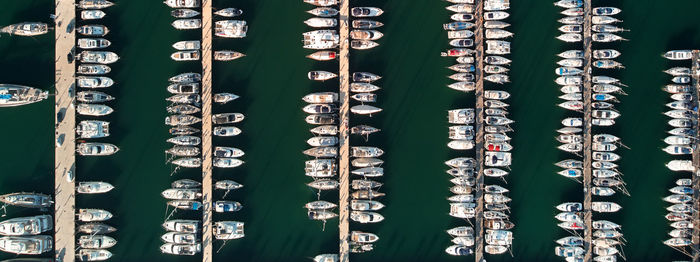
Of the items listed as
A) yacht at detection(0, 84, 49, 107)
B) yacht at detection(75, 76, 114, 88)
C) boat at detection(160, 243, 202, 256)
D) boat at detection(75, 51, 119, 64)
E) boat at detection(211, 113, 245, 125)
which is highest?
boat at detection(75, 51, 119, 64)

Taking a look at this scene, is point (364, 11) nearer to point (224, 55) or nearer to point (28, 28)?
point (224, 55)

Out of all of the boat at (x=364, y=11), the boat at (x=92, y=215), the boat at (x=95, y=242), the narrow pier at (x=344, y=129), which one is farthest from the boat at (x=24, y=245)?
the boat at (x=364, y=11)

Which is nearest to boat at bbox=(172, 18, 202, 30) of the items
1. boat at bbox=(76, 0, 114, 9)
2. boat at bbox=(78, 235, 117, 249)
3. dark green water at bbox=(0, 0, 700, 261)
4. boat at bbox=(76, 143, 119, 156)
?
dark green water at bbox=(0, 0, 700, 261)

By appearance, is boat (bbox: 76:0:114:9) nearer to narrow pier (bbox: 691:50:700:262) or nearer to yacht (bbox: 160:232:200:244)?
yacht (bbox: 160:232:200:244)

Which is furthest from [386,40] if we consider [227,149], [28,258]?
[28,258]

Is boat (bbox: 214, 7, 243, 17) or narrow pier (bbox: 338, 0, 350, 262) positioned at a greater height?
boat (bbox: 214, 7, 243, 17)

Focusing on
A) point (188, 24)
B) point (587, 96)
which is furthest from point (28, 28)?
point (587, 96)

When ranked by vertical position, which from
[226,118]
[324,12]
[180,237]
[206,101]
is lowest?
[180,237]

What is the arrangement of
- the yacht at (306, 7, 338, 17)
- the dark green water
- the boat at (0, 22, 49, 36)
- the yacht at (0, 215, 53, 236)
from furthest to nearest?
1. the dark green water
2. the yacht at (306, 7, 338, 17)
3. the boat at (0, 22, 49, 36)
4. the yacht at (0, 215, 53, 236)

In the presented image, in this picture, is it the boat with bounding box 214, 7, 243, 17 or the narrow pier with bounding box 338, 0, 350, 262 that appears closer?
the boat with bounding box 214, 7, 243, 17
